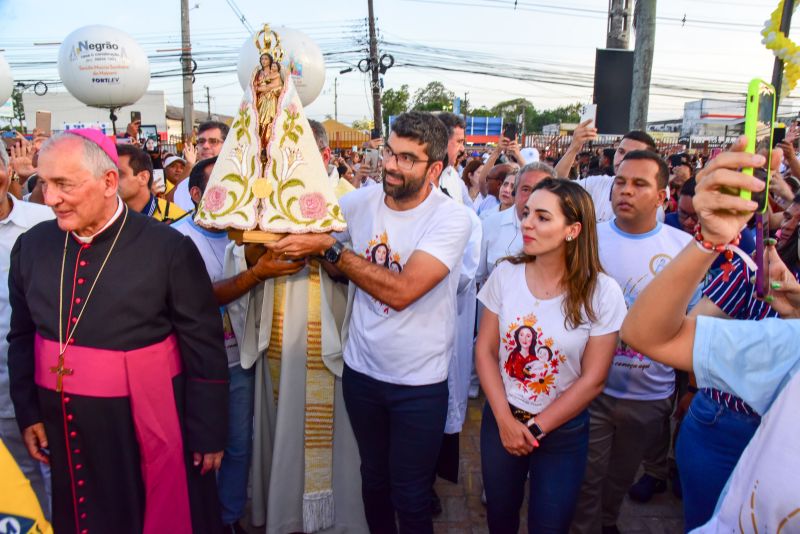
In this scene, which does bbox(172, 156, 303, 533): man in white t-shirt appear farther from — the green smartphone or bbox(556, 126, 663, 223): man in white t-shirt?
bbox(556, 126, 663, 223): man in white t-shirt

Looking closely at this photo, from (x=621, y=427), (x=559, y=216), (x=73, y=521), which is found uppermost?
(x=559, y=216)

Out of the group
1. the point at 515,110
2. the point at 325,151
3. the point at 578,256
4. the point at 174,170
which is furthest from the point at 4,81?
the point at 515,110

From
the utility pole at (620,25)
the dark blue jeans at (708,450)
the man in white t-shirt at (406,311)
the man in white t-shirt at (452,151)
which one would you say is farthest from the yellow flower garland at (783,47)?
the utility pole at (620,25)

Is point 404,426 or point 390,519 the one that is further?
point 390,519

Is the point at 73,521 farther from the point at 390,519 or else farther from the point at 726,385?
the point at 726,385

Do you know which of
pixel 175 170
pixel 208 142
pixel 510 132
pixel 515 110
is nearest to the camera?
pixel 208 142

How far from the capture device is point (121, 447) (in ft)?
7.43

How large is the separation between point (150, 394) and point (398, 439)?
1.10 meters

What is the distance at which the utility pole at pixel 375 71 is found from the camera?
21.0m

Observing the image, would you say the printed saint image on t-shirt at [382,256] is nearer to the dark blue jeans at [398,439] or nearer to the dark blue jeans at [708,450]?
the dark blue jeans at [398,439]

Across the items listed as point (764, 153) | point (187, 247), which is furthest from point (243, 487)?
point (764, 153)

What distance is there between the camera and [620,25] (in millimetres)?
7609

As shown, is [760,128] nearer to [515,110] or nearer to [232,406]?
[232,406]

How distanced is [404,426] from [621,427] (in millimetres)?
1228
